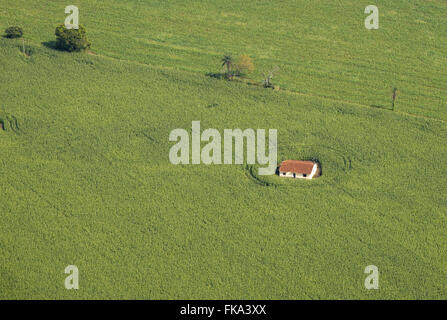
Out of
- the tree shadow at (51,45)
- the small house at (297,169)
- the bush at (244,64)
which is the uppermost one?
the tree shadow at (51,45)

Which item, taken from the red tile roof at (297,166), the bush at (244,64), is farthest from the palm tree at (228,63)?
the red tile roof at (297,166)

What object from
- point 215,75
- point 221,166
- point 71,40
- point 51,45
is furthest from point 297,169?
point 51,45

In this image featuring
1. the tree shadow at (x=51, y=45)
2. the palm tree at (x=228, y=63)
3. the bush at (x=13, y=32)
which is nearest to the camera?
the palm tree at (x=228, y=63)

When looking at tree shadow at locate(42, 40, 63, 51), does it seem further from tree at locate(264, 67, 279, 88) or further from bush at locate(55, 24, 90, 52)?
tree at locate(264, 67, 279, 88)

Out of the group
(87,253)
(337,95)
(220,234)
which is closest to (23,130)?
(87,253)

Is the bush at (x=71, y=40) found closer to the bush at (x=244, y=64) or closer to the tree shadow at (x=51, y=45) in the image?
the tree shadow at (x=51, y=45)

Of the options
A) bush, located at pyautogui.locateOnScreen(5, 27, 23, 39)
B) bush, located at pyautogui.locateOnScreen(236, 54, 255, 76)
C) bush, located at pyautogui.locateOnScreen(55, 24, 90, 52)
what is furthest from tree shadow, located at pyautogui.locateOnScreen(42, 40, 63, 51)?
bush, located at pyautogui.locateOnScreen(236, 54, 255, 76)

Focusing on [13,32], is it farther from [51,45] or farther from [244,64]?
[244,64]
